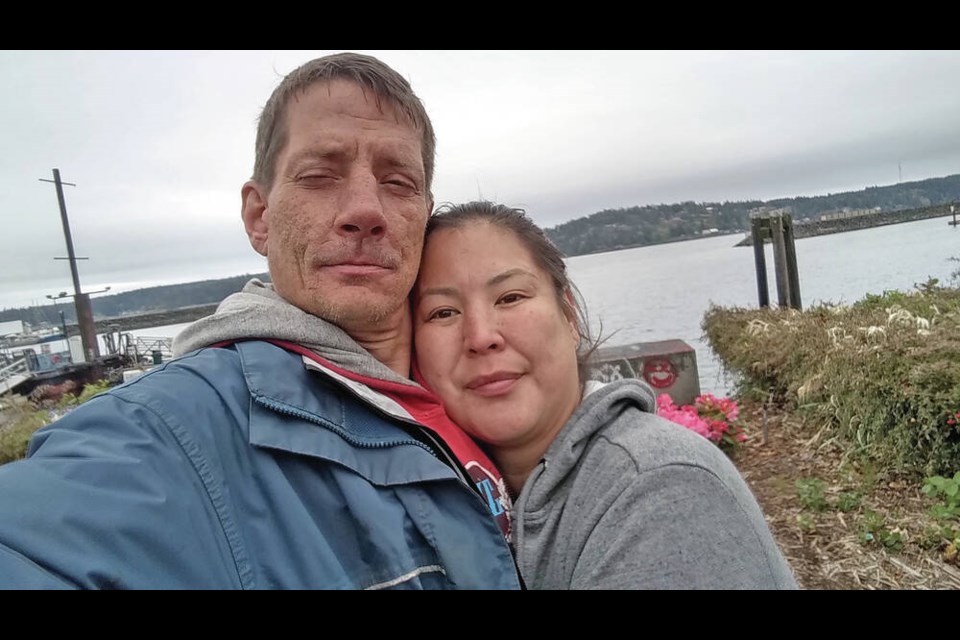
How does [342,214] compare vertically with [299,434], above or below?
above

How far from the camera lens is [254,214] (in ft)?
5.35

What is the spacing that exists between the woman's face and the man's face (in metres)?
0.12

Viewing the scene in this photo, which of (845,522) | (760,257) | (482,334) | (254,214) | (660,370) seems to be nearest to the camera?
(482,334)

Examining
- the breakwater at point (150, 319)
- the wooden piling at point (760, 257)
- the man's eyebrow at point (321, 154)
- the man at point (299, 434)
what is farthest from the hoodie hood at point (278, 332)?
the wooden piling at point (760, 257)

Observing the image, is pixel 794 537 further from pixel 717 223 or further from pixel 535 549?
pixel 717 223

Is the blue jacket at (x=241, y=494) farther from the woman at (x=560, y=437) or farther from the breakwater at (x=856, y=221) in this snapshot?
the breakwater at (x=856, y=221)

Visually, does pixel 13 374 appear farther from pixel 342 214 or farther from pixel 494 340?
pixel 494 340

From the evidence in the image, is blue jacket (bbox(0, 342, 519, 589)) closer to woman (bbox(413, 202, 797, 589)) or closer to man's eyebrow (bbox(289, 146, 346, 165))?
woman (bbox(413, 202, 797, 589))

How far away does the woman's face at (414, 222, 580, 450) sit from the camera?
4.56 ft

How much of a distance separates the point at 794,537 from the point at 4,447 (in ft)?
25.4

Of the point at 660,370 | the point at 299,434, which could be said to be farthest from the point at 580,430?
the point at 660,370

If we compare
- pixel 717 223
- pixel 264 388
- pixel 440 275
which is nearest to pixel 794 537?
pixel 440 275

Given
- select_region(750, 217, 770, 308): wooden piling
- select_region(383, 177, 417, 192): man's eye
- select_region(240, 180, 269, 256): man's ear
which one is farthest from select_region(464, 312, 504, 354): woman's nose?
select_region(750, 217, 770, 308): wooden piling

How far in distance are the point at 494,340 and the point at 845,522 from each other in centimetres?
334
